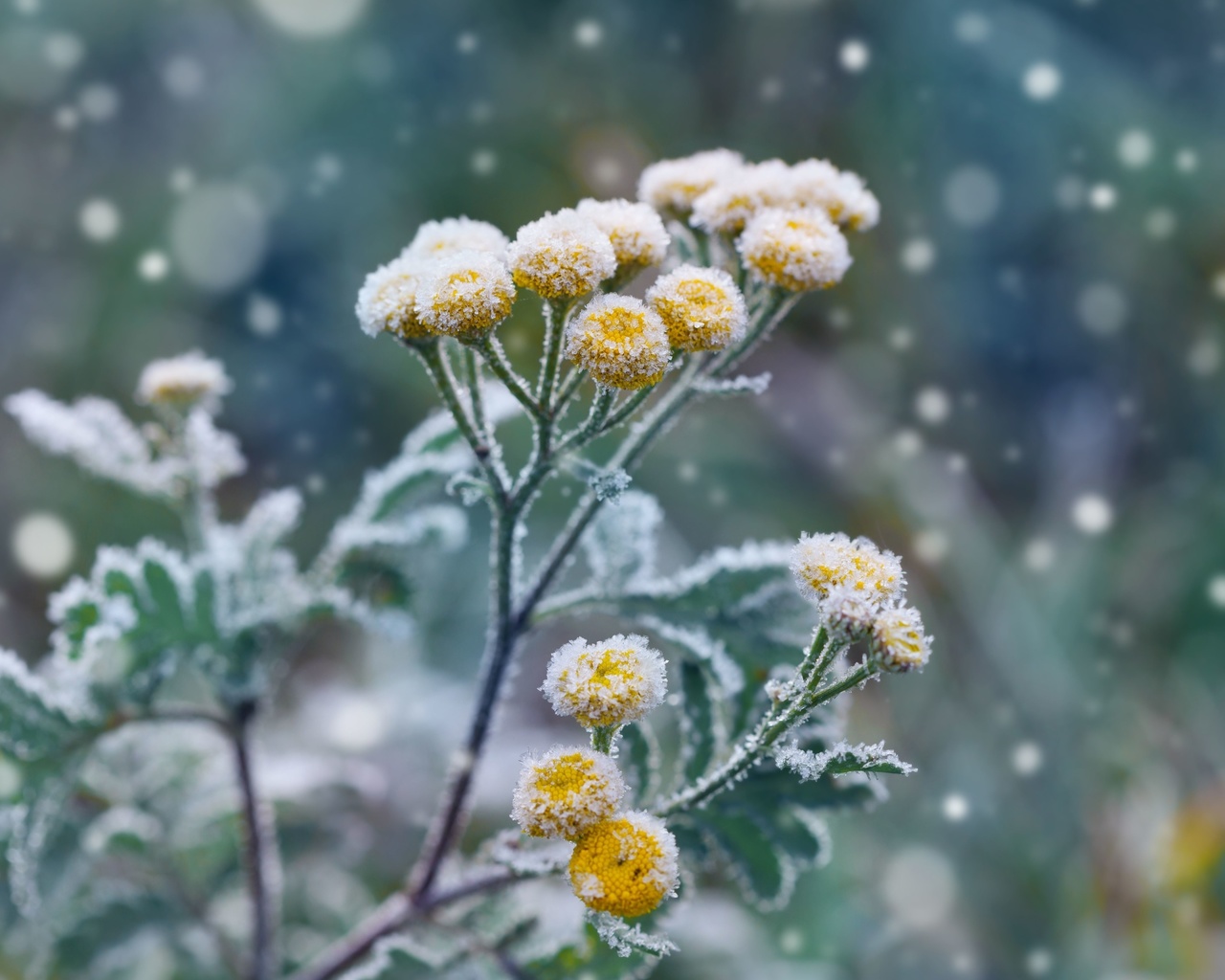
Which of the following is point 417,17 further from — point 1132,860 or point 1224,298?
point 1132,860

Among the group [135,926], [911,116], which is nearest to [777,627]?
[135,926]

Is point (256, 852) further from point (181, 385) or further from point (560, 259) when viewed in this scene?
point (560, 259)

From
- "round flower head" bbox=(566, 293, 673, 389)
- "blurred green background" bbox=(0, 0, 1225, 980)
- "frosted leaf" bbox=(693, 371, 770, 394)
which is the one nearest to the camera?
"round flower head" bbox=(566, 293, 673, 389)

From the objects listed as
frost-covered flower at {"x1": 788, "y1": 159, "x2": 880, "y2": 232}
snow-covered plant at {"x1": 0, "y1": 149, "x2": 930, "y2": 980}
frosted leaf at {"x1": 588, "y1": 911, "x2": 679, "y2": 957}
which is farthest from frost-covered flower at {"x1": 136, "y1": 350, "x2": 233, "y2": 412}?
frosted leaf at {"x1": 588, "y1": 911, "x2": 679, "y2": 957}

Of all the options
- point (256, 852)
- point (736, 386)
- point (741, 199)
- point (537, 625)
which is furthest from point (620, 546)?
point (256, 852)

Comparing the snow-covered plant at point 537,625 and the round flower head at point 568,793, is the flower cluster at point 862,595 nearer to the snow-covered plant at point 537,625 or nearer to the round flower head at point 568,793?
the snow-covered plant at point 537,625

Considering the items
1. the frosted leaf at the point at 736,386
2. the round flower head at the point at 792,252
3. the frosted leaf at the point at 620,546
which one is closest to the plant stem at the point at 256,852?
the frosted leaf at the point at 620,546

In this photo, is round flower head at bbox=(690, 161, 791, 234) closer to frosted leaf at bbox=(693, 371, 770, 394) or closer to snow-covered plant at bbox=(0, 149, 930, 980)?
snow-covered plant at bbox=(0, 149, 930, 980)
